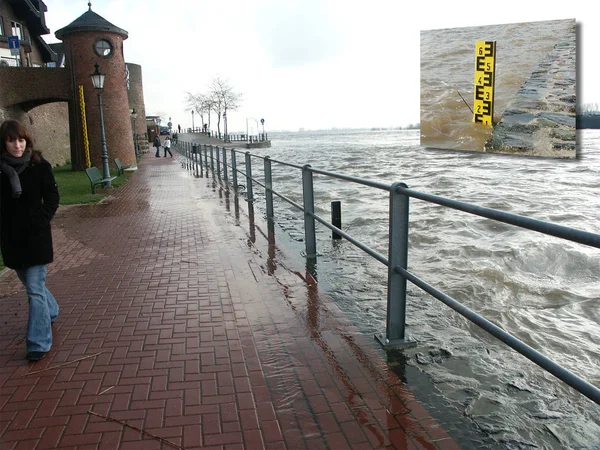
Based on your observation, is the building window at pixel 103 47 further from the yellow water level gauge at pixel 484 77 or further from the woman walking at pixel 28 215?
the woman walking at pixel 28 215

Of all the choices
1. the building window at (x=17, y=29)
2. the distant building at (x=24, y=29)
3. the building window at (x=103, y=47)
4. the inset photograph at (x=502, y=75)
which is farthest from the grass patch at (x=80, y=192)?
the building window at (x=17, y=29)

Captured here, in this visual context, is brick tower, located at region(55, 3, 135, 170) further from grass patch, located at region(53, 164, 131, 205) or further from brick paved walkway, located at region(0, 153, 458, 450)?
brick paved walkway, located at region(0, 153, 458, 450)

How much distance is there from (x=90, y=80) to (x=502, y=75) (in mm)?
18972

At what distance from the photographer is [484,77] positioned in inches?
893

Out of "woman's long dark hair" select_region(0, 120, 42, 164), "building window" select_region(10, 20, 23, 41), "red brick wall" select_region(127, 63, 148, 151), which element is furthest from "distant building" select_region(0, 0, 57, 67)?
"woman's long dark hair" select_region(0, 120, 42, 164)

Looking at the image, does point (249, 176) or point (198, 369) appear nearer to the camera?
point (198, 369)

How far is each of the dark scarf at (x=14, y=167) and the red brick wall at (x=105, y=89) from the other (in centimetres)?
2228

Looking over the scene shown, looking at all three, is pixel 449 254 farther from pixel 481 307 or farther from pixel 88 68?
pixel 88 68

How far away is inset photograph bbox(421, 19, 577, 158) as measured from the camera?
22.4 metres

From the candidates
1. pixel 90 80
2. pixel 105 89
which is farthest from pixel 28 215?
pixel 105 89

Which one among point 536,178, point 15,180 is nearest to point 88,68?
point 536,178

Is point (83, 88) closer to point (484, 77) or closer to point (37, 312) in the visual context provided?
point (484, 77)

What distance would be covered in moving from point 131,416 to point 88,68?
23.9m

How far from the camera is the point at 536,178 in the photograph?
830 inches
